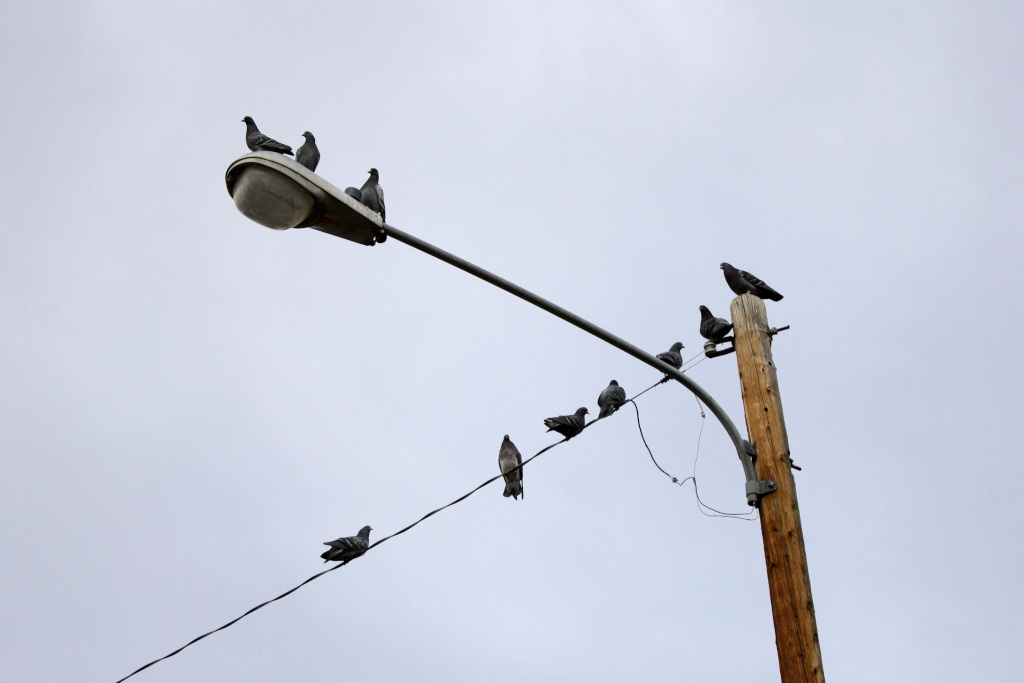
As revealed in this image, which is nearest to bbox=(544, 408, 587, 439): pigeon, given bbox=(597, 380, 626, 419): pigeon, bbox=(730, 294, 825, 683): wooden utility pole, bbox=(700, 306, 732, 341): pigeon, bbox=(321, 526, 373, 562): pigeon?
bbox=(597, 380, 626, 419): pigeon

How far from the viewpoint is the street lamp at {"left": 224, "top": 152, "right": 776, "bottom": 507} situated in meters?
5.37

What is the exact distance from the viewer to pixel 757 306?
6121mm

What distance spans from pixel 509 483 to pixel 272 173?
25.2 feet

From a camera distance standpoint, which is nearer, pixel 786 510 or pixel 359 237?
pixel 786 510

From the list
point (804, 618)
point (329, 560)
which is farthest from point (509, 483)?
point (804, 618)

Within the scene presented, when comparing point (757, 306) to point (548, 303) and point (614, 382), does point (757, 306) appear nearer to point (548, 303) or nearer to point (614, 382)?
point (548, 303)

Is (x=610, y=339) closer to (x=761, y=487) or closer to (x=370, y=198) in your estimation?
(x=761, y=487)

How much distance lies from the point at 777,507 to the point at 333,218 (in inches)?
110

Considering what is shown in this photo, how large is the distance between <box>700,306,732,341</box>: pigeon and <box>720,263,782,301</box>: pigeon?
0.49 metres

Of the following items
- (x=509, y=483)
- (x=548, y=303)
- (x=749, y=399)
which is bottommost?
(x=749, y=399)

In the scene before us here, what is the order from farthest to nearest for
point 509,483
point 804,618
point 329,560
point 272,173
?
point 509,483 < point 329,560 < point 272,173 < point 804,618

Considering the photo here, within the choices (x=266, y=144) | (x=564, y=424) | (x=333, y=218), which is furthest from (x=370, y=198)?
(x=564, y=424)

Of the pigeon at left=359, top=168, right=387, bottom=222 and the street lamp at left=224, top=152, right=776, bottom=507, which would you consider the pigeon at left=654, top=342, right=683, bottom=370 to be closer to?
the pigeon at left=359, top=168, right=387, bottom=222

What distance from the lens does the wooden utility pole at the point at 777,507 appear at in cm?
494
